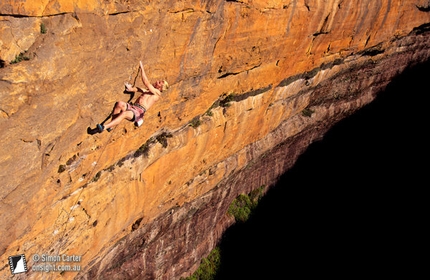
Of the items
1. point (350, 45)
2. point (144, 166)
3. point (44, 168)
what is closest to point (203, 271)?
point (144, 166)

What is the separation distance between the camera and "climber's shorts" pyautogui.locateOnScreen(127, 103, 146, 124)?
578 centimetres

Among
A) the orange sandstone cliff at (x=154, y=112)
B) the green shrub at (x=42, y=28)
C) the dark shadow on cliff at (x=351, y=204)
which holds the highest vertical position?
the green shrub at (x=42, y=28)

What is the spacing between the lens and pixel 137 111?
19.1ft

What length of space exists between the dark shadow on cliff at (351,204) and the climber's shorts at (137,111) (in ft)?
23.4

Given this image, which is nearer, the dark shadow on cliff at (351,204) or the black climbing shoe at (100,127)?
the black climbing shoe at (100,127)

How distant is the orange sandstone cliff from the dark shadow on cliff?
158cm

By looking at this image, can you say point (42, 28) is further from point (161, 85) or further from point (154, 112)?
point (154, 112)

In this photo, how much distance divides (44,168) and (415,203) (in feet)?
42.0

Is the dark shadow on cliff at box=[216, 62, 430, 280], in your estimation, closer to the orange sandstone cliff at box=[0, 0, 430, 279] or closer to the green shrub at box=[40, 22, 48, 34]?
the orange sandstone cliff at box=[0, 0, 430, 279]

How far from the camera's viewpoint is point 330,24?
9.62 m

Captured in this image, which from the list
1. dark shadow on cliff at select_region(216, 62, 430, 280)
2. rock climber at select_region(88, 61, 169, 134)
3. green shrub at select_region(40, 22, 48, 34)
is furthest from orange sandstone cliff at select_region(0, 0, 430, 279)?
dark shadow on cliff at select_region(216, 62, 430, 280)

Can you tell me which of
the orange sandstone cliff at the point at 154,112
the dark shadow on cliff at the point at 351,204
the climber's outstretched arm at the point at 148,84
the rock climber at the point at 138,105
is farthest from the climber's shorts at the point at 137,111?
the dark shadow on cliff at the point at 351,204

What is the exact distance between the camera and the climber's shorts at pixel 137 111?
227 inches

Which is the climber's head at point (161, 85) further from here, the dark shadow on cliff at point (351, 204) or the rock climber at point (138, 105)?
the dark shadow on cliff at point (351, 204)
